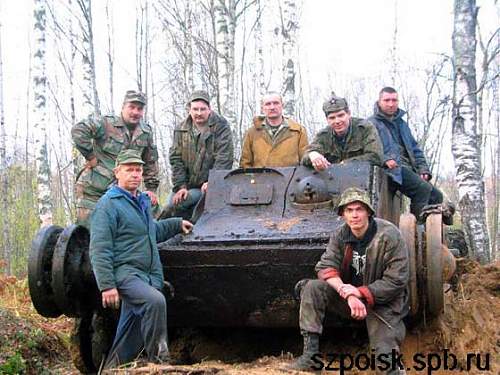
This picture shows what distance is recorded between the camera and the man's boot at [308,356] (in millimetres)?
4504

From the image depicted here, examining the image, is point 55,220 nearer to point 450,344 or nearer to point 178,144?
point 178,144

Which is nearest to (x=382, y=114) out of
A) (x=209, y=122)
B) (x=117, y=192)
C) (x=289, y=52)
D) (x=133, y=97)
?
(x=209, y=122)

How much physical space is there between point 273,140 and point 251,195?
3.86 ft

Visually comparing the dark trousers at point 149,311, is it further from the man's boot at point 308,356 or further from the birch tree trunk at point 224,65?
the birch tree trunk at point 224,65

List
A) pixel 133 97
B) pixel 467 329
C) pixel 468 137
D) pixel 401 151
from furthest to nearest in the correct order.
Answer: pixel 468 137
pixel 401 151
pixel 133 97
pixel 467 329

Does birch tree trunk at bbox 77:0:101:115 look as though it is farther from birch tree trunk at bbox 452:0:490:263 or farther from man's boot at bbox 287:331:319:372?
man's boot at bbox 287:331:319:372

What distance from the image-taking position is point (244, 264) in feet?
17.5

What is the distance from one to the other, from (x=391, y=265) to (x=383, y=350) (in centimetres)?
58

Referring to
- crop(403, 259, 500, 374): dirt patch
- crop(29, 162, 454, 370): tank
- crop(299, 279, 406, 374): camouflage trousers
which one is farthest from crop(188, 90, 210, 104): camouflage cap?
crop(403, 259, 500, 374): dirt patch

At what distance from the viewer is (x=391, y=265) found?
4648mm

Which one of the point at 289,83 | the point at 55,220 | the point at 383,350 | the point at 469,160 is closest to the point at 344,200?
the point at 383,350

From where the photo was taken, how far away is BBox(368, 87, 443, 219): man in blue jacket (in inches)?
296

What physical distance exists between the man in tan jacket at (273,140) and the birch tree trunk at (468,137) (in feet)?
9.95

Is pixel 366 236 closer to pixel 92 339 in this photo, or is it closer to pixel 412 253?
pixel 412 253
